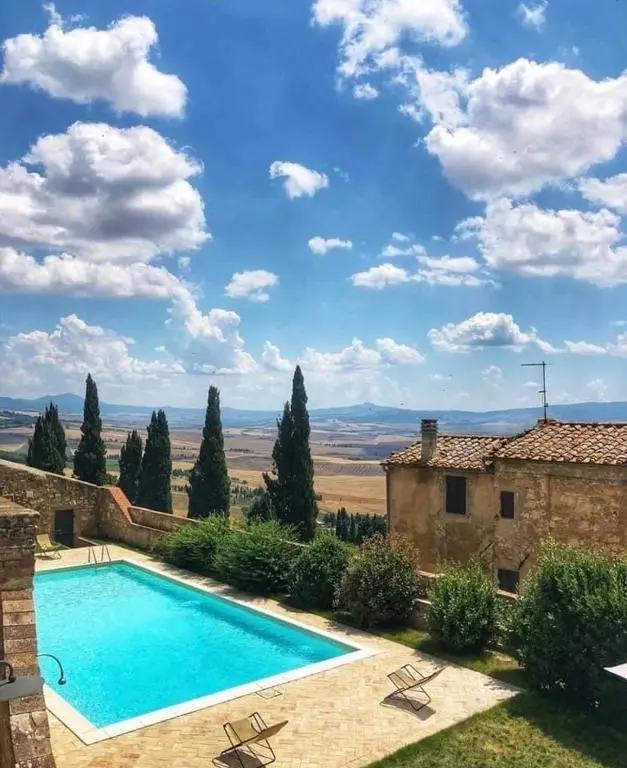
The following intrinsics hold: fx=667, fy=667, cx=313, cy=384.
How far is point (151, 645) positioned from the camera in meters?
17.7

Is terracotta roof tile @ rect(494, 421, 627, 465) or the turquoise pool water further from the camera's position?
terracotta roof tile @ rect(494, 421, 627, 465)

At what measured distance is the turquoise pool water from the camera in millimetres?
14438

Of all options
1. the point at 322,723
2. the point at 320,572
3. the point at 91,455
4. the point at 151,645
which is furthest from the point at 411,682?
the point at 91,455

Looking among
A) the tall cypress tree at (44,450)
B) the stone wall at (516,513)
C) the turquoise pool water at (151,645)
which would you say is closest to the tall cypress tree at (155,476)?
the tall cypress tree at (44,450)

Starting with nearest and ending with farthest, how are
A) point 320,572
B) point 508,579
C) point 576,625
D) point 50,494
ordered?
1. point 576,625
2. point 320,572
3. point 508,579
4. point 50,494

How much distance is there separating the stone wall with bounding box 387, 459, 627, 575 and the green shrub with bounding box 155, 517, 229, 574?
6213 millimetres

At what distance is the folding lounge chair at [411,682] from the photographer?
1257cm

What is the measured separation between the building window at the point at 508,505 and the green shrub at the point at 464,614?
535 centimetres

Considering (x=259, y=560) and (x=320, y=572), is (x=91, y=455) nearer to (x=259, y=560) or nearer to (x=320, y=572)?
(x=259, y=560)

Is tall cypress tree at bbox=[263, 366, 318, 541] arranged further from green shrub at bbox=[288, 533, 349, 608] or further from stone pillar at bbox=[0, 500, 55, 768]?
A: stone pillar at bbox=[0, 500, 55, 768]

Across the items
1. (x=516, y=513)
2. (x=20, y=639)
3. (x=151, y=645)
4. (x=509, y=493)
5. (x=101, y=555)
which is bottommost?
(x=151, y=645)

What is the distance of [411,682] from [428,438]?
11202mm

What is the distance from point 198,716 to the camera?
1209 cm

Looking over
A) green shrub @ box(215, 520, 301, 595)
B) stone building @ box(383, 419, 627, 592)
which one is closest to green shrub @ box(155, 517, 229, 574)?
green shrub @ box(215, 520, 301, 595)
